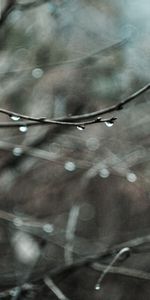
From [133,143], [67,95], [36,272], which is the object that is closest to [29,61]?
[67,95]

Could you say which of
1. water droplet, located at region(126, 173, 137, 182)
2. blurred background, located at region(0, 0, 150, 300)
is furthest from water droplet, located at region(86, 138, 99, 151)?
water droplet, located at region(126, 173, 137, 182)

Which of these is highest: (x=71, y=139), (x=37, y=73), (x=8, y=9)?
(x=8, y=9)

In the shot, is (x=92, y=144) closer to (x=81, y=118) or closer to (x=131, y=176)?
(x=131, y=176)

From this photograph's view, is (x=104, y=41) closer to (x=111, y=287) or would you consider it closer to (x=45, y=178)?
(x=45, y=178)

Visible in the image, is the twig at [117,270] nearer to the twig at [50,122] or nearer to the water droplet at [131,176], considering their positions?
Answer: the water droplet at [131,176]

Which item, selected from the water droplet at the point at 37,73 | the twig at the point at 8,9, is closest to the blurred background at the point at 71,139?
the water droplet at the point at 37,73

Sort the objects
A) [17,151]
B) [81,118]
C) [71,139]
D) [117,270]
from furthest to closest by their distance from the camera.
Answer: [71,139]
[17,151]
[117,270]
[81,118]

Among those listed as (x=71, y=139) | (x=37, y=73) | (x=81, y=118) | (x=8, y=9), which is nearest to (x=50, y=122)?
(x=81, y=118)

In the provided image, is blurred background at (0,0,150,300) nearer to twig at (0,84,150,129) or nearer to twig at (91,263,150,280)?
twig at (91,263,150,280)

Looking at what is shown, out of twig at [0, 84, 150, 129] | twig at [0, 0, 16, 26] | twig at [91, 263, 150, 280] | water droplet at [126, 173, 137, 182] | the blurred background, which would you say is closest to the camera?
twig at [0, 84, 150, 129]
